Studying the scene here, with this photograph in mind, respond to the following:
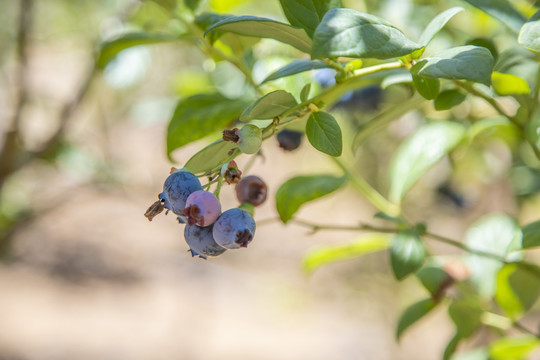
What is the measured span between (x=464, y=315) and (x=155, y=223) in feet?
15.8

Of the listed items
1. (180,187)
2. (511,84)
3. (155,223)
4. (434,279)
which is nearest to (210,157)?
(180,187)

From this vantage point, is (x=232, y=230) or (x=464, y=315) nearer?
(x=232, y=230)

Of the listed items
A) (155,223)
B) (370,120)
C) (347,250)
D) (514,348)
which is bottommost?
(155,223)

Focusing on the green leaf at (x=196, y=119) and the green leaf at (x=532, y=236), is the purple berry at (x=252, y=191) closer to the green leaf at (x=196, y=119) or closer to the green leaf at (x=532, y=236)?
the green leaf at (x=196, y=119)

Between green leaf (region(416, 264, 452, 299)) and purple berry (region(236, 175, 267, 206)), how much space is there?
35 cm

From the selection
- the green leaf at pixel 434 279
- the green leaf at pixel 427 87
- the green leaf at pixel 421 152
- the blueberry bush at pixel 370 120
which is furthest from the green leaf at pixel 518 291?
the green leaf at pixel 427 87

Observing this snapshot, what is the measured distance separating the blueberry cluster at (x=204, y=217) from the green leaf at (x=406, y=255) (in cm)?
24

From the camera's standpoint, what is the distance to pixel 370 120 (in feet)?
2.62

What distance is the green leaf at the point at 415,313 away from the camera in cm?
87

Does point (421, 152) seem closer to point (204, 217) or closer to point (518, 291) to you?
point (518, 291)

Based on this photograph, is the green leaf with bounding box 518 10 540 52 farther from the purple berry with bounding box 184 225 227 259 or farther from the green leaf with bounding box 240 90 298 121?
the purple berry with bounding box 184 225 227 259

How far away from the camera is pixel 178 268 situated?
4.74m

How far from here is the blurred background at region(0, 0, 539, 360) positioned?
1497mm

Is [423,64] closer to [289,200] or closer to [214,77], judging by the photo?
[289,200]
